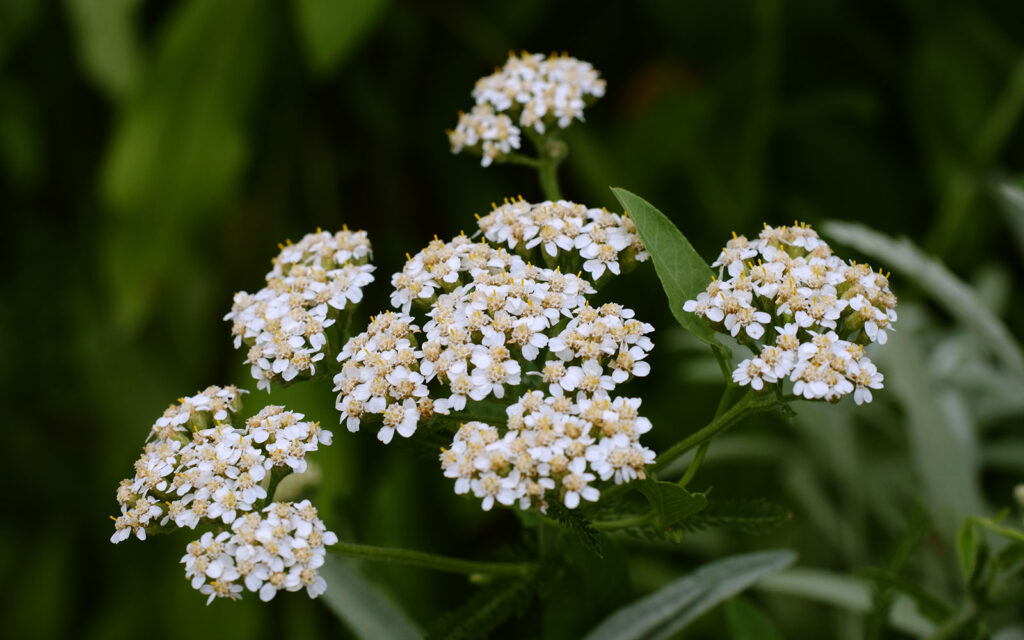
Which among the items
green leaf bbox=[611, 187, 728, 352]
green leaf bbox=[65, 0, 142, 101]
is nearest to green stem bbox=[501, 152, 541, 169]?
green leaf bbox=[611, 187, 728, 352]

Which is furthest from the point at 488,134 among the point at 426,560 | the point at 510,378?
the point at 426,560

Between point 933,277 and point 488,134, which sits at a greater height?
point 488,134

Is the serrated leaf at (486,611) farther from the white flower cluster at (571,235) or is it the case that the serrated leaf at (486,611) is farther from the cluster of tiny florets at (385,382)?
the white flower cluster at (571,235)

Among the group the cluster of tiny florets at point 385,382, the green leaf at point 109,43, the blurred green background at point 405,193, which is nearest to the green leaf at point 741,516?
the cluster of tiny florets at point 385,382

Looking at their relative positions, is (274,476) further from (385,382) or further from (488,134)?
(488,134)

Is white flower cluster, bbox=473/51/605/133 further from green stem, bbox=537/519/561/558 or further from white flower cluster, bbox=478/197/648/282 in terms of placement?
green stem, bbox=537/519/561/558

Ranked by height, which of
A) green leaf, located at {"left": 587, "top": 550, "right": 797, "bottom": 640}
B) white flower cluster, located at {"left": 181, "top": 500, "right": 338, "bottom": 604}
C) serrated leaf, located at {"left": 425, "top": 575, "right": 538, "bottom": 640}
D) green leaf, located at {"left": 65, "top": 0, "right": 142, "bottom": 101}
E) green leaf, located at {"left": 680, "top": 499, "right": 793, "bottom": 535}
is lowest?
green leaf, located at {"left": 587, "top": 550, "right": 797, "bottom": 640}
